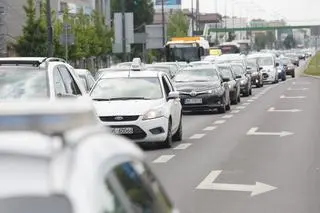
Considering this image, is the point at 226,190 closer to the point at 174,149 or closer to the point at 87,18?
the point at 174,149

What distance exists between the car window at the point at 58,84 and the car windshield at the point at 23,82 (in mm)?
208

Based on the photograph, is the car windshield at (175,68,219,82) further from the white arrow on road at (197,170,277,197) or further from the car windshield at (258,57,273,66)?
the car windshield at (258,57,273,66)

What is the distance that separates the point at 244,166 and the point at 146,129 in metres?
2.86

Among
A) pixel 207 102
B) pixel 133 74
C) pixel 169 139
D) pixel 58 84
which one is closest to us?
pixel 58 84

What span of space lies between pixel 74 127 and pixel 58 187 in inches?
10.8

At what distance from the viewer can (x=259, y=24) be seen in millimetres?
177250

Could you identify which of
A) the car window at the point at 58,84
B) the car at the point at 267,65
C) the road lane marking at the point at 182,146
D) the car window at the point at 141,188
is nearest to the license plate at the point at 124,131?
the road lane marking at the point at 182,146

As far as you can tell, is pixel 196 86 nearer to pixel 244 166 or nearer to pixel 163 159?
pixel 163 159

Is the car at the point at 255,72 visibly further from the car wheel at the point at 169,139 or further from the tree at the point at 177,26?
the tree at the point at 177,26

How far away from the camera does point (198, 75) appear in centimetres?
2461

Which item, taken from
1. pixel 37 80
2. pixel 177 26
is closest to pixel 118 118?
pixel 37 80

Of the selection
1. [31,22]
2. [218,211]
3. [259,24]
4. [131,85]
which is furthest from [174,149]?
[259,24]

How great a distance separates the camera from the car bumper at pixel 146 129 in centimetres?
1378

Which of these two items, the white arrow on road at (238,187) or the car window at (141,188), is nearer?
the car window at (141,188)
